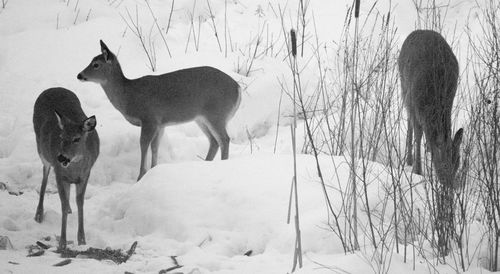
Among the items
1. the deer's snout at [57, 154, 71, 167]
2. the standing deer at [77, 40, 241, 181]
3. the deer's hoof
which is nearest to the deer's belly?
the standing deer at [77, 40, 241, 181]

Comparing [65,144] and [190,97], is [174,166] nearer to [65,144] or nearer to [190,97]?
[65,144]

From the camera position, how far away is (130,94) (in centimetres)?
905

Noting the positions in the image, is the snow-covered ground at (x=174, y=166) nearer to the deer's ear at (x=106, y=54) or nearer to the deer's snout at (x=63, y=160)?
the deer's snout at (x=63, y=160)

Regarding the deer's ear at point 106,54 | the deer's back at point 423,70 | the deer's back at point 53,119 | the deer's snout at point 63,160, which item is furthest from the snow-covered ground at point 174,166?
the deer's back at point 423,70

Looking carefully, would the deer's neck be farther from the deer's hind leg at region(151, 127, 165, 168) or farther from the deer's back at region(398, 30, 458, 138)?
the deer's back at region(398, 30, 458, 138)

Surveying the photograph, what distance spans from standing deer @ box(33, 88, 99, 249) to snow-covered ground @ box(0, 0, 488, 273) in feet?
0.98

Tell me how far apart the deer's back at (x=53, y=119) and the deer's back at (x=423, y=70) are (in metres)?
2.99

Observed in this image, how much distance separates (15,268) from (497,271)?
3.13m

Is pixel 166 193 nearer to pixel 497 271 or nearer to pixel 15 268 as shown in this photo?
pixel 15 268

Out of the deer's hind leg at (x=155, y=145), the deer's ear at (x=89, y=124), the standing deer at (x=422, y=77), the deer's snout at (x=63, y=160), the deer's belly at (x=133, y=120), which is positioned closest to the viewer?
the deer's snout at (x=63, y=160)

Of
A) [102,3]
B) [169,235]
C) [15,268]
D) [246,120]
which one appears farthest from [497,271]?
[102,3]

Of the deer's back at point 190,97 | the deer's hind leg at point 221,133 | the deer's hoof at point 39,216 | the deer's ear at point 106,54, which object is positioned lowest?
the deer's hoof at point 39,216

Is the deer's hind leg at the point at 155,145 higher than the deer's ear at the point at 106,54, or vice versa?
the deer's ear at the point at 106,54

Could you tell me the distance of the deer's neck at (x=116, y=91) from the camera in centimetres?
902
